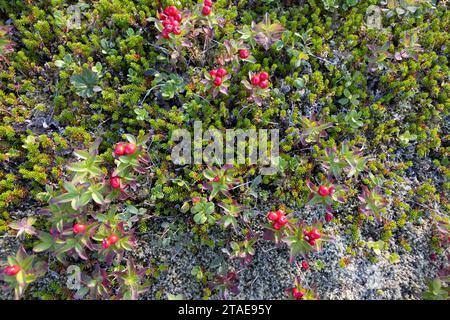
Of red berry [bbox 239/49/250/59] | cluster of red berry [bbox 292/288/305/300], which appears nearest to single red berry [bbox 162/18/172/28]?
red berry [bbox 239/49/250/59]

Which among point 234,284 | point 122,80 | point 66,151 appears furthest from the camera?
point 122,80

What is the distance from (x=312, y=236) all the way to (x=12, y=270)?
9.19 feet

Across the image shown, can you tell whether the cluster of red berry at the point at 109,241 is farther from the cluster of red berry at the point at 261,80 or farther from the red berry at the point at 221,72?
the cluster of red berry at the point at 261,80

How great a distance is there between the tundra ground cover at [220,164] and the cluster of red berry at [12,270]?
0.07 ft

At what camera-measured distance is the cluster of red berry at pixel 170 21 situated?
4066 mm

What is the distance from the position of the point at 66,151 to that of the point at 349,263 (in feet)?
11.0

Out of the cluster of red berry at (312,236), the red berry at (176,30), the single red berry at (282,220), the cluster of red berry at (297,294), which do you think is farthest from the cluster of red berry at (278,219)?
the red berry at (176,30)

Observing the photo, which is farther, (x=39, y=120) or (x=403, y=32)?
(x=403, y=32)

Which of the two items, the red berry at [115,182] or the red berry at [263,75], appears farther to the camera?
the red berry at [263,75]

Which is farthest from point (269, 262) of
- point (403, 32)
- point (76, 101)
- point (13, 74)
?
point (13, 74)

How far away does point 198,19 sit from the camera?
14.5 ft

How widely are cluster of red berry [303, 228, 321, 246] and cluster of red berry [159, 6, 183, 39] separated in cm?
257
